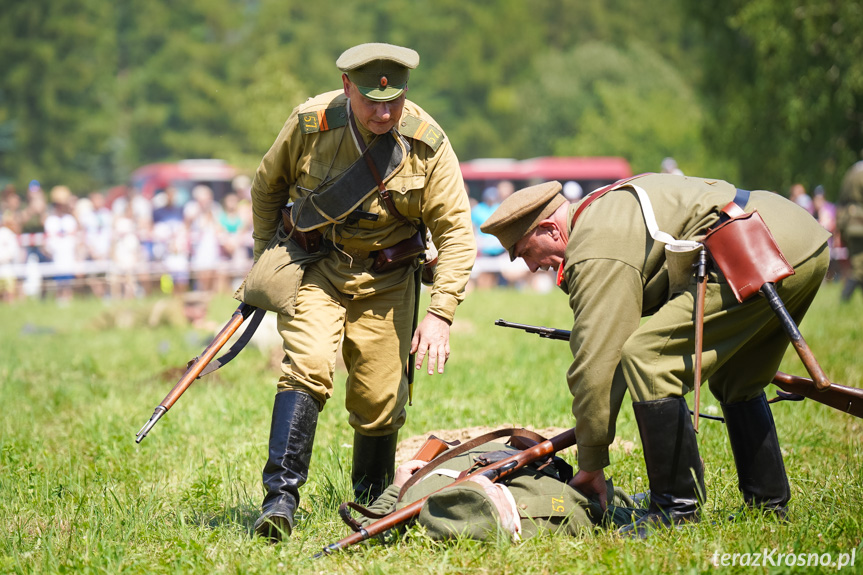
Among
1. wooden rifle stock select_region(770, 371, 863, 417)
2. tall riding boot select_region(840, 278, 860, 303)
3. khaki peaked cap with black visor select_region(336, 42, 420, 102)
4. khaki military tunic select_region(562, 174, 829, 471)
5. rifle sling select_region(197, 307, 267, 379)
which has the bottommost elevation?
tall riding boot select_region(840, 278, 860, 303)

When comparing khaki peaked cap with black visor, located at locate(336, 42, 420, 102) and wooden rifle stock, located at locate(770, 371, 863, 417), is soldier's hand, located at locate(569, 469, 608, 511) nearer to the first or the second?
wooden rifle stock, located at locate(770, 371, 863, 417)

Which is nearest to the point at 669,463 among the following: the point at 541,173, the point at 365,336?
the point at 365,336

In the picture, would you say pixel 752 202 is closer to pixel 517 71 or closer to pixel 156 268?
pixel 156 268

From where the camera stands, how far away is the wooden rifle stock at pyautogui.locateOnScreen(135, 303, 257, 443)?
15.3 feet

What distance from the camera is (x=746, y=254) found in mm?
4141

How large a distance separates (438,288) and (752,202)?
1.59 meters

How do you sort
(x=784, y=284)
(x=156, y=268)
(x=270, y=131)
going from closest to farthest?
1. (x=784, y=284)
2. (x=156, y=268)
3. (x=270, y=131)

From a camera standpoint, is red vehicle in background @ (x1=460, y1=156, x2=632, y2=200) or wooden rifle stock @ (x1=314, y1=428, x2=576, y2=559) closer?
wooden rifle stock @ (x1=314, y1=428, x2=576, y2=559)

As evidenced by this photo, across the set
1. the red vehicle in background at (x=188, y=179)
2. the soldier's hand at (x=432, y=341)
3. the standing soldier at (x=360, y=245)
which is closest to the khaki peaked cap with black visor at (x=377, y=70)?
the standing soldier at (x=360, y=245)

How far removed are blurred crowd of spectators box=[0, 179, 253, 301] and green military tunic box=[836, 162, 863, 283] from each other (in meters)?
11.9

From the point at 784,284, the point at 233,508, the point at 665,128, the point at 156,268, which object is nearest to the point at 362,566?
the point at 233,508

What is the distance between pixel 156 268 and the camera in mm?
20078

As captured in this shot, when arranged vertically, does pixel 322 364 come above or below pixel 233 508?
above

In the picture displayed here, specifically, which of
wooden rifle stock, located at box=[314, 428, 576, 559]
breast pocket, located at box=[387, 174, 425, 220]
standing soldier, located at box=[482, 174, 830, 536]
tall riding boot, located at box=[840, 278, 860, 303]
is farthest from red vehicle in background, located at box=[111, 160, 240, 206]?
standing soldier, located at box=[482, 174, 830, 536]
